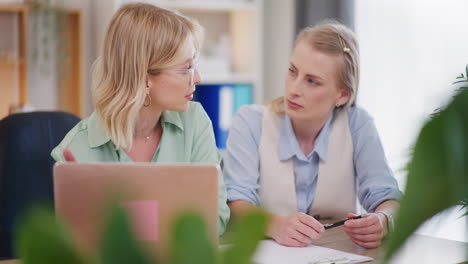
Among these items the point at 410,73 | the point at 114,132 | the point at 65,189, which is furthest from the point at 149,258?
the point at 410,73

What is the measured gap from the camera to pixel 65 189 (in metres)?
1.03

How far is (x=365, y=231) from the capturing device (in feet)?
4.83

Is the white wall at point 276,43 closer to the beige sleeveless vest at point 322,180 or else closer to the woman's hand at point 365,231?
the beige sleeveless vest at point 322,180

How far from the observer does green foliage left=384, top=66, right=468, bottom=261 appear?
0.54ft

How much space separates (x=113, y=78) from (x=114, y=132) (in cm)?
16

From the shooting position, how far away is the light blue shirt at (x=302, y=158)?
6.12ft

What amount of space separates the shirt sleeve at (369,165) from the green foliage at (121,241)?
167 centimetres

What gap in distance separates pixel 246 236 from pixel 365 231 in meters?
1.34

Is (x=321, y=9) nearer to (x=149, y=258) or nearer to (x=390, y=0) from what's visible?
(x=390, y=0)

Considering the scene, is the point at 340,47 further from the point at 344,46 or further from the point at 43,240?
the point at 43,240

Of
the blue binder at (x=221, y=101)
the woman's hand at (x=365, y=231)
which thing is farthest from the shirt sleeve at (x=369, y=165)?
the blue binder at (x=221, y=101)

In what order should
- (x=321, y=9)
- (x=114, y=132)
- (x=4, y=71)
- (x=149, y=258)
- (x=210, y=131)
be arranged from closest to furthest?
(x=149, y=258) → (x=114, y=132) → (x=210, y=131) → (x=321, y=9) → (x=4, y=71)

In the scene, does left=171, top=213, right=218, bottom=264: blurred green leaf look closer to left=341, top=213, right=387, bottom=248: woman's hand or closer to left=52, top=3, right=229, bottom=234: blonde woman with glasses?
left=341, top=213, right=387, bottom=248: woman's hand

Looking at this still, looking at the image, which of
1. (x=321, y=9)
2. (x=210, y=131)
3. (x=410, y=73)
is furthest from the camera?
(x=321, y=9)
